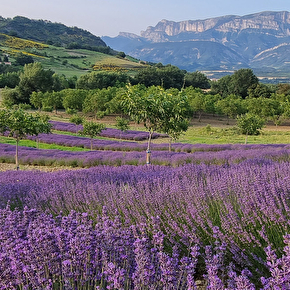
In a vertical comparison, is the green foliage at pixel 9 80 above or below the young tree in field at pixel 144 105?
above

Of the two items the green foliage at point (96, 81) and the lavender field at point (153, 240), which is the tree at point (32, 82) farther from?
the lavender field at point (153, 240)

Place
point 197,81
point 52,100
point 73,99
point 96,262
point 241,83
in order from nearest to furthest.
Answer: point 96,262
point 73,99
point 52,100
point 241,83
point 197,81

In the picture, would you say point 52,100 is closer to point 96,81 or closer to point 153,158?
point 96,81

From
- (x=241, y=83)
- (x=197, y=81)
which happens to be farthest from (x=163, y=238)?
(x=197, y=81)

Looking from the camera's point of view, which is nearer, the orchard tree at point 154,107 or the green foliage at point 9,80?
the orchard tree at point 154,107

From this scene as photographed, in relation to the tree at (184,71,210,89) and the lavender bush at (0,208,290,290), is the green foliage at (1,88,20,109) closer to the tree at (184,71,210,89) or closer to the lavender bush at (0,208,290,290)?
the tree at (184,71,210,89)

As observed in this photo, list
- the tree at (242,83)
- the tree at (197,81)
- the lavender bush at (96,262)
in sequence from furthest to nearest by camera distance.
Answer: the tree at (197,81) → the tree at (242,83) → the lavender bush at (96,262)

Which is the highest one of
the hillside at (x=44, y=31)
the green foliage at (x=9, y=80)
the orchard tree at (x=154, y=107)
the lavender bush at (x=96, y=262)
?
the hillside at (x=44, y=31)

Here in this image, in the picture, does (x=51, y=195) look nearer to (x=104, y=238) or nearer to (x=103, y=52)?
(x=104, y=238)

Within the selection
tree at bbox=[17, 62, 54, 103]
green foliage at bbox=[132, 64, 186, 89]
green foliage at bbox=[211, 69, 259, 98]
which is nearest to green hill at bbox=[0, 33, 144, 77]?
green foliage at bbox=[132, 64, 186, 89]

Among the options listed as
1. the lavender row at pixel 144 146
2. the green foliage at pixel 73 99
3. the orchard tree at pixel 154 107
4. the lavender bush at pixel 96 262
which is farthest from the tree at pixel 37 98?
the lavender bush at pixel 96 262

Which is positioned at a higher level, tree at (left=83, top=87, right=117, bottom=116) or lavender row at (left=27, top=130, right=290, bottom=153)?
tree at (left=83, top=87, right=117, bottom=116)

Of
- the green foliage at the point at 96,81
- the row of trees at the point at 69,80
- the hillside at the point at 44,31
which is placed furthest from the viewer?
the hillside at the point at 44,31

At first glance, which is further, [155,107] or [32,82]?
[32,82]
